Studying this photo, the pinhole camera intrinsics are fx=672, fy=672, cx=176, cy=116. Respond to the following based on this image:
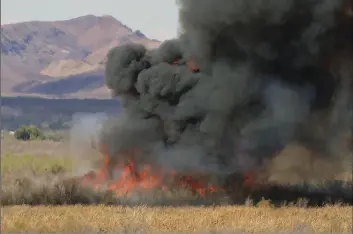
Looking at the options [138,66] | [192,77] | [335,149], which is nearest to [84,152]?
[138,66]

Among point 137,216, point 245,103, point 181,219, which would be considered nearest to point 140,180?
point 245,103

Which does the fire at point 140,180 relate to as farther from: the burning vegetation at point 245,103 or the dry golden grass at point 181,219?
the dry golden grass at point 181,219

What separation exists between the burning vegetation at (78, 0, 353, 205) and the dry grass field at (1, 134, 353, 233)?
310 centimetres

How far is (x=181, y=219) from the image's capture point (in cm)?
2261

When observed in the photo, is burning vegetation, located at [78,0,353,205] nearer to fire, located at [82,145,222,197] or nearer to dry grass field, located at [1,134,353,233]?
fire, located at [82,145,222,197]

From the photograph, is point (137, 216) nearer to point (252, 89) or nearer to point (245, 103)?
point (245, 103)

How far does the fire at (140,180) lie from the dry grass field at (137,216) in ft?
6.77

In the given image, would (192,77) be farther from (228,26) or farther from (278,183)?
(278,183)

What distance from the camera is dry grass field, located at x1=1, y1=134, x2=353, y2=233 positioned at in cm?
1941

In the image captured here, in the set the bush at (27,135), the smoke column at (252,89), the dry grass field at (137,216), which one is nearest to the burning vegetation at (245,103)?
the smoke column at (252,89)

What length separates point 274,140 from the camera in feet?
102

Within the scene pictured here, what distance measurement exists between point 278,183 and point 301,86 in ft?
18.2

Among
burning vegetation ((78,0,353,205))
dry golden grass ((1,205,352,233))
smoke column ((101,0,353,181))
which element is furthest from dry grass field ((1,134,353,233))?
smoke column ((101,0,353,181))

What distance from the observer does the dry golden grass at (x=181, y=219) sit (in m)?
Answer: 19.2
